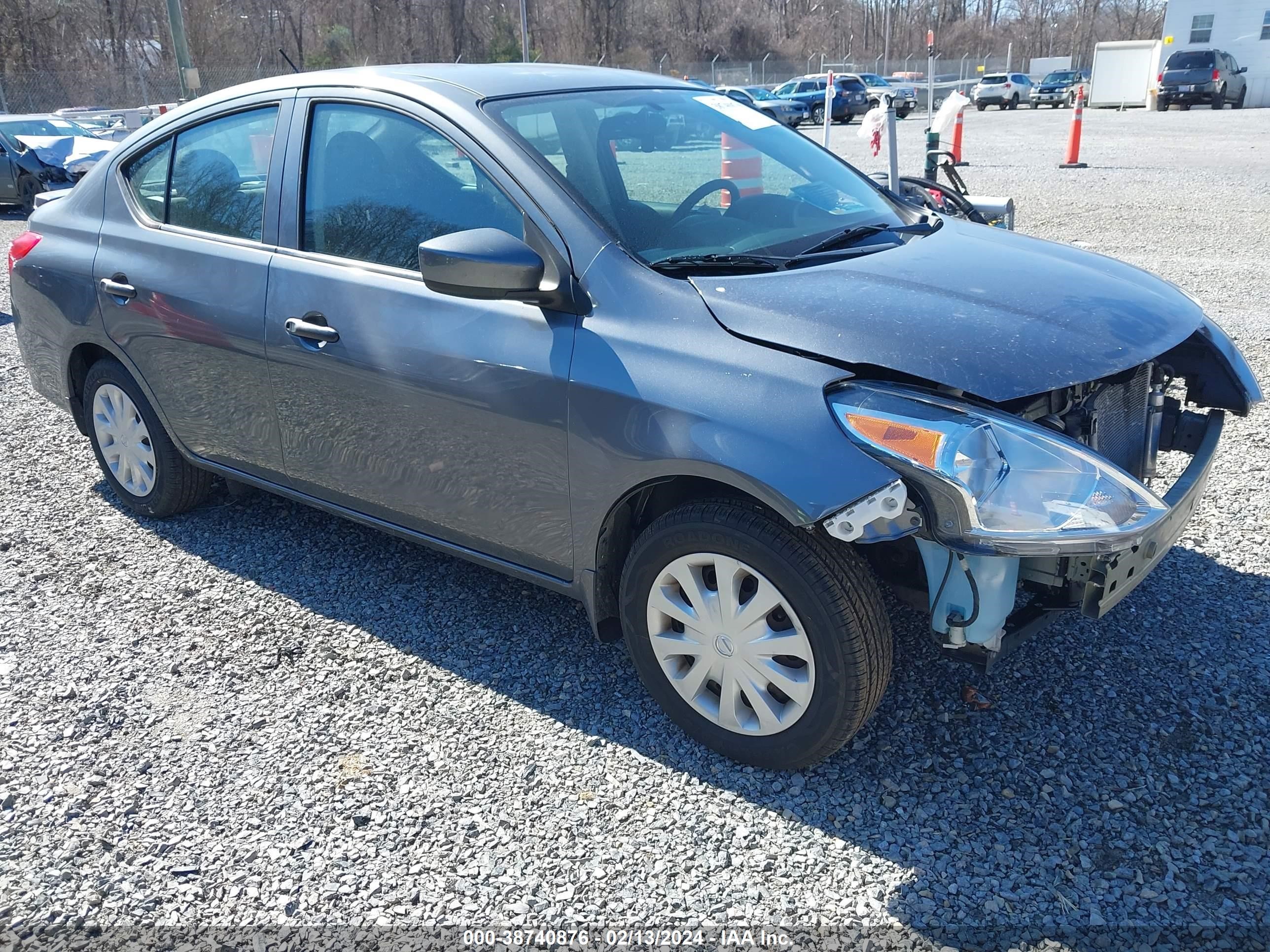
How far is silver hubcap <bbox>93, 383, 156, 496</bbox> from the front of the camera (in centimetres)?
433

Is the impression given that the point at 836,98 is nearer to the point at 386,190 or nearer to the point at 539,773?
the point at 386,190

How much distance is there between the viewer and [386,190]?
325 centimetres

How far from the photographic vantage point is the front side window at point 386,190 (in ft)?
9.97

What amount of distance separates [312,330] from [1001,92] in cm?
4166

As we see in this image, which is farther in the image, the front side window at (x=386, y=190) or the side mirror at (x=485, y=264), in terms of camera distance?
the front side window at (x=386, y=190)

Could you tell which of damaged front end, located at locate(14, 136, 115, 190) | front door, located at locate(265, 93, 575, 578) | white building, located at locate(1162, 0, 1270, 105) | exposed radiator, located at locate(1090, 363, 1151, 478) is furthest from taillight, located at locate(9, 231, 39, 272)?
white building, located at locate(1162, 0, 1270, 105)

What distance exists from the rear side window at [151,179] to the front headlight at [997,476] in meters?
2.95

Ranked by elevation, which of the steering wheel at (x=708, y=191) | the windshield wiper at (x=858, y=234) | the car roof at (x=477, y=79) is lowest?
the windshield wiper at (x=858, y=234)

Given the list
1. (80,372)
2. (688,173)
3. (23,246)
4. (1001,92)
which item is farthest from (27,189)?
(1001,92)

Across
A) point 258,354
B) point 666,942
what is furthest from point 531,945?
point 258,354

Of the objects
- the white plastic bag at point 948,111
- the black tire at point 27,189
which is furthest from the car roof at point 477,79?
the black tire at point 27,189

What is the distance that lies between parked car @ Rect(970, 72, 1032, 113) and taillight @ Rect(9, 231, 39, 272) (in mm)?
40985

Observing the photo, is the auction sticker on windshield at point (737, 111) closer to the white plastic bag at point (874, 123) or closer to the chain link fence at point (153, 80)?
the white plastic bag at point (874, 123)

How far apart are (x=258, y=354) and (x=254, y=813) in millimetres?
1557
